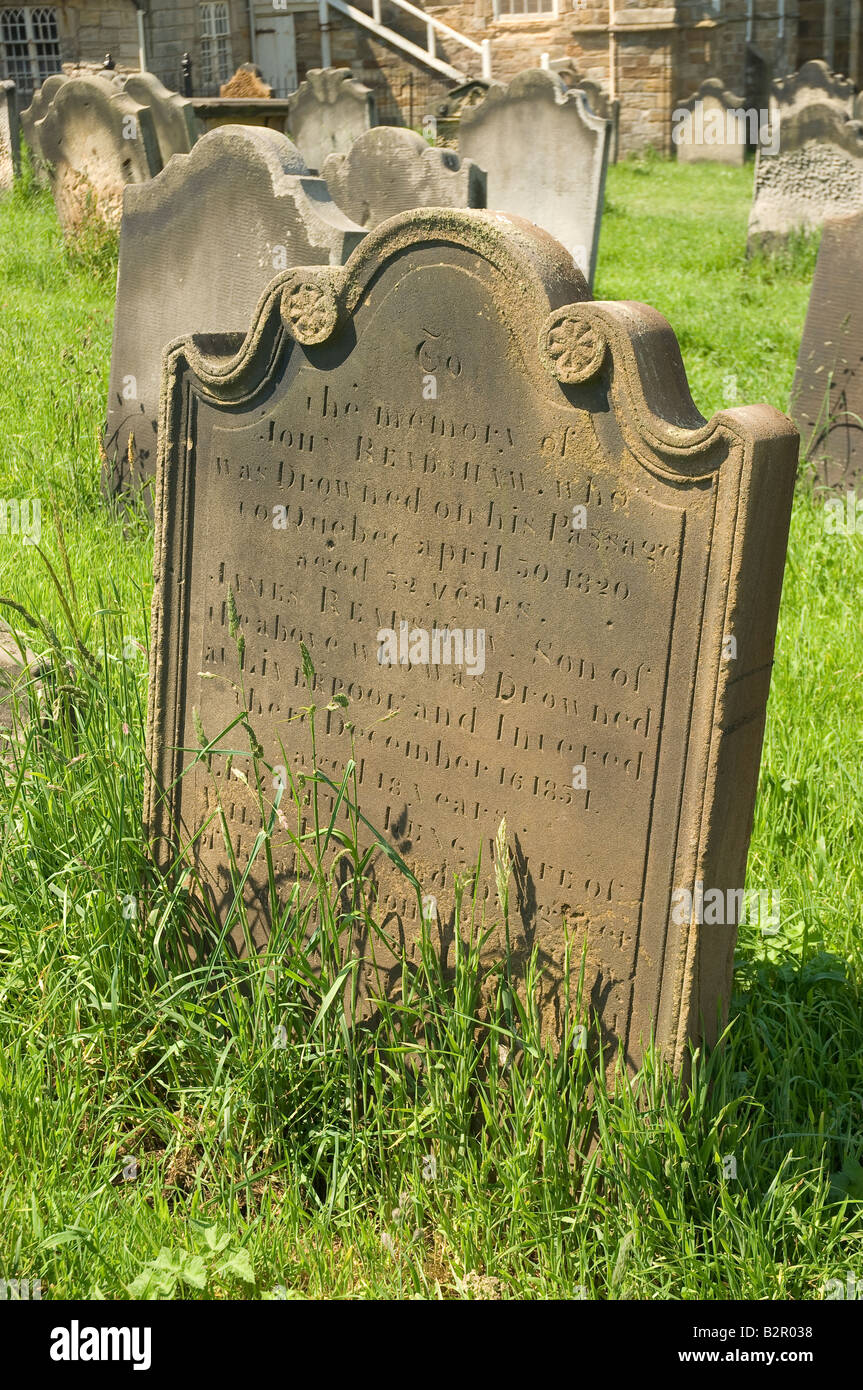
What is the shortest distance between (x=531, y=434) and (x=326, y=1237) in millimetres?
1451

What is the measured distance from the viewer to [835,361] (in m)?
5.76

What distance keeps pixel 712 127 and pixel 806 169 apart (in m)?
10.7

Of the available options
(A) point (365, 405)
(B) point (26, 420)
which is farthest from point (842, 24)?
(A) point (365, 405)

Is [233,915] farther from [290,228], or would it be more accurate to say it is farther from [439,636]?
[290,228]

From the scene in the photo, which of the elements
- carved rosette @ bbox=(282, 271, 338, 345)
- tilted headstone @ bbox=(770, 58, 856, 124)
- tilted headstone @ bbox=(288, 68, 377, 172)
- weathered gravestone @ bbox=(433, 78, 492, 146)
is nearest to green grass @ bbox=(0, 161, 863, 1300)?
carved rosette @ bbox=(282, 271, 338, 345)

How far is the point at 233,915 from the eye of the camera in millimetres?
2580

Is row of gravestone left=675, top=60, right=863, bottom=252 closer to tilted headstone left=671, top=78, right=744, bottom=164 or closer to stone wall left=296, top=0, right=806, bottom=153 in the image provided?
tilted headstone left=671, top=78, right=744, bottom=164

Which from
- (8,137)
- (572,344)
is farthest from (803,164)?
(572,344)

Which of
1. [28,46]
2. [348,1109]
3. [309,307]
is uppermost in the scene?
[28,46]

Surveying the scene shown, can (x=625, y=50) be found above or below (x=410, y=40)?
below

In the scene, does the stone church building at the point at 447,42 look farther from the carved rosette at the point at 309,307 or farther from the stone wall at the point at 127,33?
the carved rosette at the point at 309,307

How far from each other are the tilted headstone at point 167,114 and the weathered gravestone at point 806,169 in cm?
466

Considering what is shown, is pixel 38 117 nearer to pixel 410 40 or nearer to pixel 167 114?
pixel 167 114

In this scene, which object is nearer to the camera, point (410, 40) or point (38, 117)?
point (38, 117)
